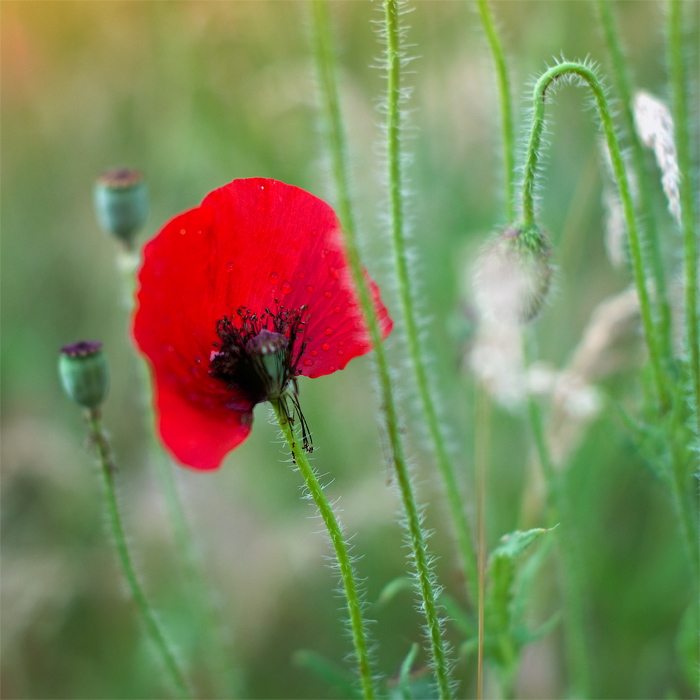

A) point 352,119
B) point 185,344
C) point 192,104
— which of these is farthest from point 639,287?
point 192,104

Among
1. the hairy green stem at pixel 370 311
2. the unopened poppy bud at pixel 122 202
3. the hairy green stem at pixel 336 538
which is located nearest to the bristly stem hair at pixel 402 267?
the hairy green stem at pixel 370 311

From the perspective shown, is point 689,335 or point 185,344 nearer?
point 185,344

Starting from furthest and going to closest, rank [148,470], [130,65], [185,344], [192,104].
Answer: [130,65] < [192,104] < [148,470] < [185,344]

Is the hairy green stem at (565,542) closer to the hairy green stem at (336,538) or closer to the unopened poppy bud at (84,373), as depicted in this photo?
the hairy green stem at (336,538)

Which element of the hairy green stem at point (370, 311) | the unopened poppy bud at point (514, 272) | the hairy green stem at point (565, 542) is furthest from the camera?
the hairy green stem at point (565, 542)

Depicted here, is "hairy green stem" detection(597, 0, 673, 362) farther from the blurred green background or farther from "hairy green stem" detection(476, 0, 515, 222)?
the blurred green background

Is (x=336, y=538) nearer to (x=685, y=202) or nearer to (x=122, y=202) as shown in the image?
(x=685, y=202)

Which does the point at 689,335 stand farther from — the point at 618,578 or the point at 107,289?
the point at 107,289
